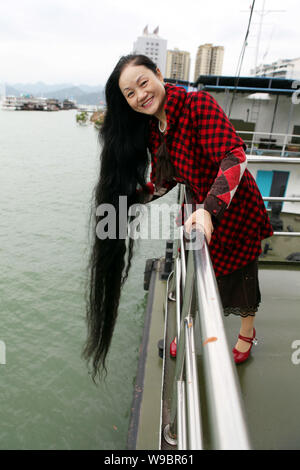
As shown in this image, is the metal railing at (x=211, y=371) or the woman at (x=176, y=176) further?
the woman at (x=176, y=176)

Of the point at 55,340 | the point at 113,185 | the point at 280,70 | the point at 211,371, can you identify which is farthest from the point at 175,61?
A: the point at 211,371

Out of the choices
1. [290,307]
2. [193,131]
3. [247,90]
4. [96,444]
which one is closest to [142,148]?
[193,131]

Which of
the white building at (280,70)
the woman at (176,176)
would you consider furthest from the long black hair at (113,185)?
the white building at (280,70)

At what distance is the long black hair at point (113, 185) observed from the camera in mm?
1528

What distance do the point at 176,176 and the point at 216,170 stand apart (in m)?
0.20

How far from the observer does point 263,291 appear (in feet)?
9.22

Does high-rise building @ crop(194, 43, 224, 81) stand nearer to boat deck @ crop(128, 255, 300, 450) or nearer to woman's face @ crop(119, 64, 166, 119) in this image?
boat deck @ crop(128, 255, 300, 450)

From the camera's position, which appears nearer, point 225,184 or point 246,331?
point 225,184

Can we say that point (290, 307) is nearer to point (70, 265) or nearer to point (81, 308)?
point (81, 308)

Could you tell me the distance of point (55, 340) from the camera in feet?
14.8

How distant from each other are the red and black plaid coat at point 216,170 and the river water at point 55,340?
527 millimetres

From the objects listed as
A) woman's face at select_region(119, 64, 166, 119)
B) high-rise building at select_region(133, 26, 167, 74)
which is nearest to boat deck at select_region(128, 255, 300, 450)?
woman's face at select_region(119, 64, 166, 119)

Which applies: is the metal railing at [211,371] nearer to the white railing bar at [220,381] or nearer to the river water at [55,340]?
the white railing bar at [220,381]

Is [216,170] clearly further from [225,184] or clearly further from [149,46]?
[149,46]
